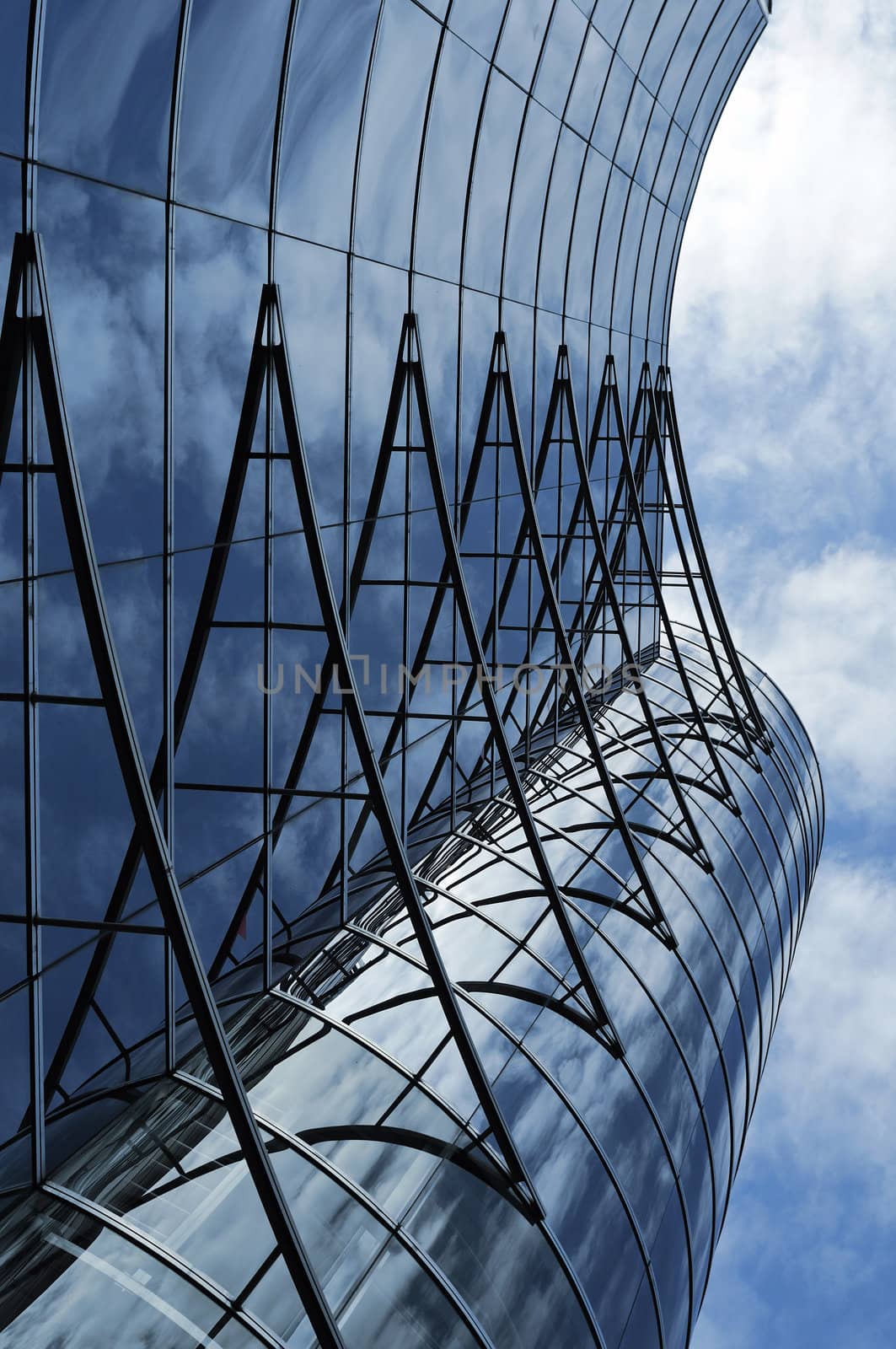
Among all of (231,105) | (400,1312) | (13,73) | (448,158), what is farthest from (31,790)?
(448,158)

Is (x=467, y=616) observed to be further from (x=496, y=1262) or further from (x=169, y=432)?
(x=496, y=1262)

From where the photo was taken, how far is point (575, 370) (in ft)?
102

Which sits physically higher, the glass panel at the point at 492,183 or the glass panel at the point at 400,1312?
the glass panel at the point at 492,183

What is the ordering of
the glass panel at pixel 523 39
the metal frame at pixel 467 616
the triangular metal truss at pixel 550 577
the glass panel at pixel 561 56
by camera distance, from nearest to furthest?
the metal frame at pixel 467 616 < the triangular metal truss at pixel 550 577 < the glass panel at pixel 523 39 < the glass panel at pixel 561 56

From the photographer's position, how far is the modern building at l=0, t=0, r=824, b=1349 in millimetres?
10812

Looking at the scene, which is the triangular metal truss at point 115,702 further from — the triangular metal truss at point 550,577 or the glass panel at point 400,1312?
the triangular metal truss at point 550,577

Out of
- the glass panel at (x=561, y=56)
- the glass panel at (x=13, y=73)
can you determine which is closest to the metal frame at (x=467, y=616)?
the glass panel at (x=13, y=73)

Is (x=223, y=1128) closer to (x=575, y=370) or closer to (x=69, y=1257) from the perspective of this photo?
(x=69, y=1257)

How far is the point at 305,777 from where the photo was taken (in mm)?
20312

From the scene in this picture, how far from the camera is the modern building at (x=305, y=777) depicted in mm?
10812

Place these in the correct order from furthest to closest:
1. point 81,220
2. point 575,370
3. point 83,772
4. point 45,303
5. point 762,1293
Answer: point 762,1293
point 575,370
point 83,772
point 81,220
point 45,303

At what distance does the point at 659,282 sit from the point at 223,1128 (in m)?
33.2

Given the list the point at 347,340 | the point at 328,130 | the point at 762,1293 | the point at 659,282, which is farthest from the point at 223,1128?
the point at 762,1293

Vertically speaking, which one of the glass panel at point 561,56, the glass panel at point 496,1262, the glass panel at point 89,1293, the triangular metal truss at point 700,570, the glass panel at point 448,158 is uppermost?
the triangular metal truss at point 700,570
